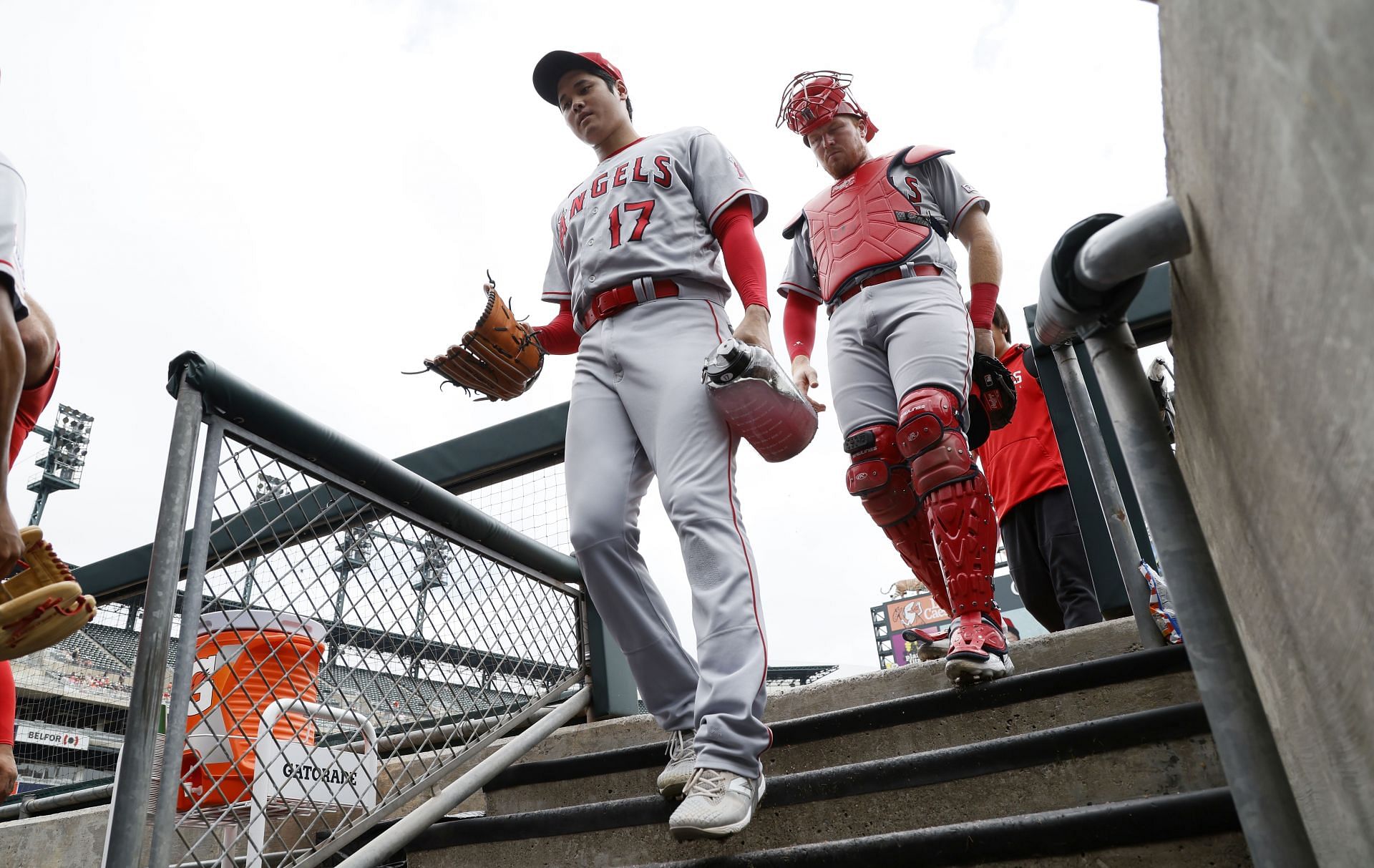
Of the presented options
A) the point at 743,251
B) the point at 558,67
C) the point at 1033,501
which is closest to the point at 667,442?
the point at 743,251

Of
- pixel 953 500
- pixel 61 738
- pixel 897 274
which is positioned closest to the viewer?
pixel 953 500

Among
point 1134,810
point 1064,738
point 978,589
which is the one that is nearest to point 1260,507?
point 1134,810

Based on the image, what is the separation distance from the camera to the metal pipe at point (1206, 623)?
0.80 meters

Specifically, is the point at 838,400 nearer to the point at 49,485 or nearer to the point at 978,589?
the point at 978,589

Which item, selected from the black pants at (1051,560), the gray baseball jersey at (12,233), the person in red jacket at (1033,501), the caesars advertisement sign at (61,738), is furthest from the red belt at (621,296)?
the caesars advertisement sign at (61,738)

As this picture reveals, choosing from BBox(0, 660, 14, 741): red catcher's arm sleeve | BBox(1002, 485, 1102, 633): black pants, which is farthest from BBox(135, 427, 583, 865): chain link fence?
BBox(1002, 485, 1102, 633): black pants

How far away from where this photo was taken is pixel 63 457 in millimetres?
30047

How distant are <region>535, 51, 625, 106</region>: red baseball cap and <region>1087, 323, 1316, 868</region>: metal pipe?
2223 mm

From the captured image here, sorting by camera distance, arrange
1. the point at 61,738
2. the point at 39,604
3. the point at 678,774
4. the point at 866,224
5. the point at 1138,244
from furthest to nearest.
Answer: the point at 61,738, the point at 866,224, the point at 678,774, the point at 39,604, the point at 1138,244

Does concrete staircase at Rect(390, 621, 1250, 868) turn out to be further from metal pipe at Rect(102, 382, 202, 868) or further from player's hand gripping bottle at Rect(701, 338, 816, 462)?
metal pipe at Rect(102, 382, 202, 868)

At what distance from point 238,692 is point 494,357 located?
1137 mm

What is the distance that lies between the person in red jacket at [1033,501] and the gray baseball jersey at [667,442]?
1.75m

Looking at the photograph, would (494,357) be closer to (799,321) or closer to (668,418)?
(668,418)

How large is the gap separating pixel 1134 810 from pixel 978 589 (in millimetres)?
948
